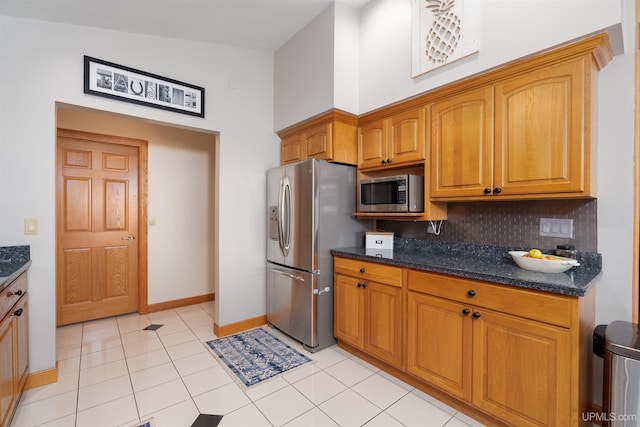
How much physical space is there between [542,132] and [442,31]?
1056mm

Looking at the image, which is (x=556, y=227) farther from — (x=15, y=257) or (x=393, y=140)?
(x=15, y=257)

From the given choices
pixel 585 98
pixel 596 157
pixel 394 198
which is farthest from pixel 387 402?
pixel 585 98

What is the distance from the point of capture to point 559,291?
138cm

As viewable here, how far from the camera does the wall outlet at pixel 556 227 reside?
1.86 meters

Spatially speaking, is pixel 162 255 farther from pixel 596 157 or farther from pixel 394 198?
pixel 596 157

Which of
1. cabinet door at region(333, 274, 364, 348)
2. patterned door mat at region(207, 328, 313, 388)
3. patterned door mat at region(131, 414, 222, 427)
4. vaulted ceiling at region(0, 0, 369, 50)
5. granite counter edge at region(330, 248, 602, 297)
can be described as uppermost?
vaulted ceiling at region(0, 0, 369, 50)

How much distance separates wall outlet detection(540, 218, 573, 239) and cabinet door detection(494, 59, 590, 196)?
0.37 metres

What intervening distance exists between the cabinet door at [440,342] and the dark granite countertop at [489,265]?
223 millimetres

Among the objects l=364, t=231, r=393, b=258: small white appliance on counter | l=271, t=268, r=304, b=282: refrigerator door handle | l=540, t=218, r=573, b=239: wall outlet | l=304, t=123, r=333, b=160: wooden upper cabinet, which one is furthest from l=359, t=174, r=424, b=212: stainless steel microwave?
l=271, t=268, r=304, b=282: refrigerator door handle

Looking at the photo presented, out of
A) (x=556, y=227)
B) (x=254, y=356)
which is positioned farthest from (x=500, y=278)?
(x=254, y=356)

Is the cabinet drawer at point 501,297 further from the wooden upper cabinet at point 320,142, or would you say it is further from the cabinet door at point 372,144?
the wooden upper cabinet at point 320,142

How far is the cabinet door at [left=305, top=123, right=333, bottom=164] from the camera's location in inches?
108

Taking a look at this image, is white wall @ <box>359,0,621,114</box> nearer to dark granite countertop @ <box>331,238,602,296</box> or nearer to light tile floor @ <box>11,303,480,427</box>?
dark granite countertop @ <box>331,238,602,296</box>

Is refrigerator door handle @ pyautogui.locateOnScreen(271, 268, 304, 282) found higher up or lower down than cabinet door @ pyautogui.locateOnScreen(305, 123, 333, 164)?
lower down
